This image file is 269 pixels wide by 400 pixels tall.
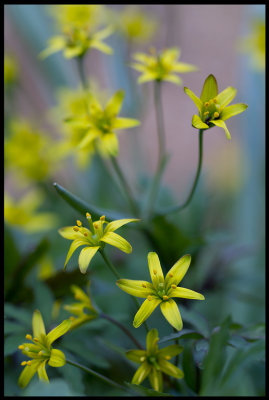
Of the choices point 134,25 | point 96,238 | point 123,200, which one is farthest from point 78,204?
point 134,25

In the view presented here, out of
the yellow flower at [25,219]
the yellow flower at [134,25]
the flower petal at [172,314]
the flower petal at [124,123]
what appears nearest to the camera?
the flower petal at [172,314]

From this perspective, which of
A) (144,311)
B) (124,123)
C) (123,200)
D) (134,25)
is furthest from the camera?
(134,25)

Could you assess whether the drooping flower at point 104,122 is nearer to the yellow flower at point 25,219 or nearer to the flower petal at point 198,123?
the flower petal at point 198,123

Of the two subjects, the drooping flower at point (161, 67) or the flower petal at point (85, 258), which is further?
the drooping flower at point (161, 67)

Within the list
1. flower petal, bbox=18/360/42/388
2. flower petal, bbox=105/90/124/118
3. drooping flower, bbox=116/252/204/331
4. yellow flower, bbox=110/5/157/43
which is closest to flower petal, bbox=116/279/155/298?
drooping flower, bbox=116/252/204/331

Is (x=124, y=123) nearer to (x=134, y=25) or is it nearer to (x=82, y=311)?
(x=82, y=311)

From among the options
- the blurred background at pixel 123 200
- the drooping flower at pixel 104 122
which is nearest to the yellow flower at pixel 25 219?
the blurred background at pixel 123 200
